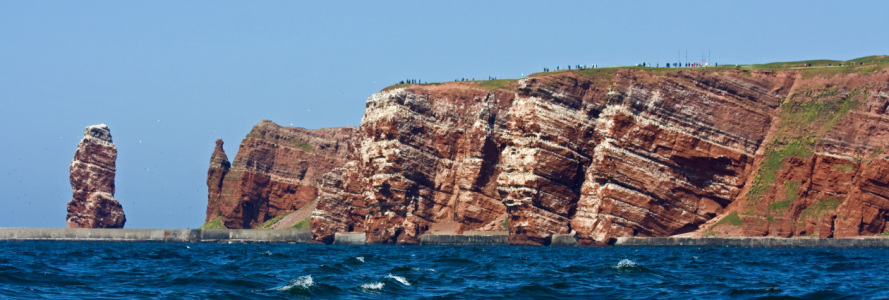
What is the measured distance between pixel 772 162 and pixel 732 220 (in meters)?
8.69

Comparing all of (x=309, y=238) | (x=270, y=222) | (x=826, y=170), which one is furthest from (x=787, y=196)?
(x=270, y=222)

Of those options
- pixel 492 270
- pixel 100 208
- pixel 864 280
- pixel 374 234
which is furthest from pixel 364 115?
pixel 864 280

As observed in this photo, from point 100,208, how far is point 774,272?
148 m

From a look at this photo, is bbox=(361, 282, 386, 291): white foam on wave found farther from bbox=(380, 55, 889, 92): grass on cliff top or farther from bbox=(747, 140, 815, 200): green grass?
bbox=(380, 55, 889, 92): grass on cliff top

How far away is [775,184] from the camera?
359 ft

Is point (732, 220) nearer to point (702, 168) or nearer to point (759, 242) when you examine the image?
point (702, 168)

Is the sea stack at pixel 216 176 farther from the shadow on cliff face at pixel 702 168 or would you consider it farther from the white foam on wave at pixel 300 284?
the white foam on wave at pixel 300 284

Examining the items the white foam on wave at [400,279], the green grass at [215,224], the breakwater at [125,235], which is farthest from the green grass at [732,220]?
the green grass at [215,224]

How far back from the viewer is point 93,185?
177 meters

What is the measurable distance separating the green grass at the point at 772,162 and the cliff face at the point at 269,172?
284 feet

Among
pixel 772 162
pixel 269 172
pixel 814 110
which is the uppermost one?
pixel 814 110

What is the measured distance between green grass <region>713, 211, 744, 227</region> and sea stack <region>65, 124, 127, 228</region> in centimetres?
11340

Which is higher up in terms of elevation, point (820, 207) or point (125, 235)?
point (820, 207)

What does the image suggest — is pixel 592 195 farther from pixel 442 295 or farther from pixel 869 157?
pixel 442 295
